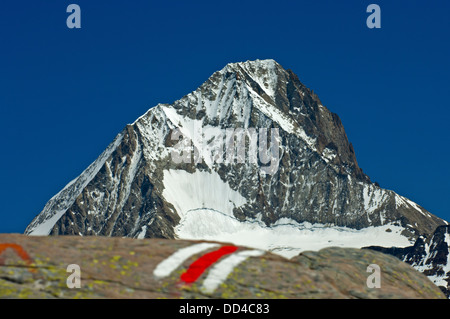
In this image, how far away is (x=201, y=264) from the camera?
1459 inches

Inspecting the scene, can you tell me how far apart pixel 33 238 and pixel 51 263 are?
2.48 m

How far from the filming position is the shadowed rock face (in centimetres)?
3522

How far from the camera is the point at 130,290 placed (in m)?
35.3

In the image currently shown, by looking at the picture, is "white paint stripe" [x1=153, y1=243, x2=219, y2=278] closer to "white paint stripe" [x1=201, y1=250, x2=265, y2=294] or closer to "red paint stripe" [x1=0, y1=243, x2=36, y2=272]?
"white paint stripe" [x1=201, y1=250, x2=265, y2=294]

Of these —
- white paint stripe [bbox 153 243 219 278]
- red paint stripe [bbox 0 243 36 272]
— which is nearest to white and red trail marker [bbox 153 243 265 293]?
white paint stripe [bbox 153 243 219 278]

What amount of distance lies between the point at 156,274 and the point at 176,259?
4.37 feet

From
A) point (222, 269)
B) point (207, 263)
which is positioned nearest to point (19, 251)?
point (207, 263)

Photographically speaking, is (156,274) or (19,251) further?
(19,251)

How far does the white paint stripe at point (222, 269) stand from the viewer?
1422 inches

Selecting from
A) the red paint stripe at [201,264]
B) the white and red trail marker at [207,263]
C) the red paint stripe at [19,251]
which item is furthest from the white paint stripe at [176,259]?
the red paint stripe at [19,251]

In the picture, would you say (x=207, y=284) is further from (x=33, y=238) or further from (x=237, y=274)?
(x=33, y=238)

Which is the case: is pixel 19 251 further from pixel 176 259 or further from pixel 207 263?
pixel 207 263

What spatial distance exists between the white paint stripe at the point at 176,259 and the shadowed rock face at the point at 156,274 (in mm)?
47
